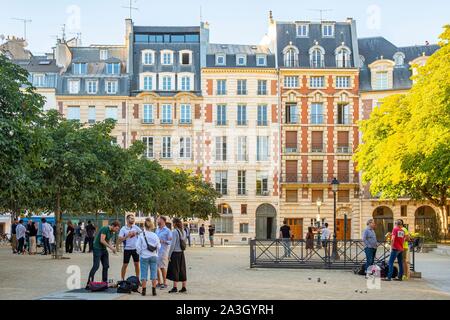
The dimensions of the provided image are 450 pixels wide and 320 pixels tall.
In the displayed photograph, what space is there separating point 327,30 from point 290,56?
4.75 meters

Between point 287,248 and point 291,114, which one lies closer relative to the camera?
point 287,248

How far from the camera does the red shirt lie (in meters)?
24.3

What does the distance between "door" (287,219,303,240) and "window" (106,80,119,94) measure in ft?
63.0

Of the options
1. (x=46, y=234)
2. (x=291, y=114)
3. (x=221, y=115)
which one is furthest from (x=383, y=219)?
(x=46, y=234)

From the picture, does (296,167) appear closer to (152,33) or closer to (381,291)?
(152,33)

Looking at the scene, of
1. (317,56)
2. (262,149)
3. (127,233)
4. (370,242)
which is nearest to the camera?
(127,233)

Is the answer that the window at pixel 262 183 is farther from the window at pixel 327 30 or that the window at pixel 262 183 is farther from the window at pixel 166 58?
the window at pixel 327 30

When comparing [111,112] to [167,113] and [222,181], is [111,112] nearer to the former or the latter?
[167,113]

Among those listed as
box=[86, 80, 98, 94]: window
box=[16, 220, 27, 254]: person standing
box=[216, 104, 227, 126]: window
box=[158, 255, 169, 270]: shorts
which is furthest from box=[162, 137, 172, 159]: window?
box=[158, 255, 169, 270]: shorts

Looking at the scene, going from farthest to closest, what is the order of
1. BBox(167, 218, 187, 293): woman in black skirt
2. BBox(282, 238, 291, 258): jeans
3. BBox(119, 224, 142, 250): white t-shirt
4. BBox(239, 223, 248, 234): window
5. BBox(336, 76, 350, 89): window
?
BBox(336, 76, 350, 89): window < BBox(239, 223, 248, 234): window < BBox(282, 238, 291, 258): jeans < BBox(119, 224, 142, 250): white t-shirt < BBox(167, 218, 187, 293): woman in black skirt

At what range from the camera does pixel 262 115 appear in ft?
247

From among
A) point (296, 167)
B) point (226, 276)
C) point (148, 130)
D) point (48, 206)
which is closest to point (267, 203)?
point (296, 167)

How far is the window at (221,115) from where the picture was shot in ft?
246

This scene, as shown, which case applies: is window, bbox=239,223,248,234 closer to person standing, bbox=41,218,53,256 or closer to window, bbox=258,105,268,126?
window, bbox=258,105,268,126
